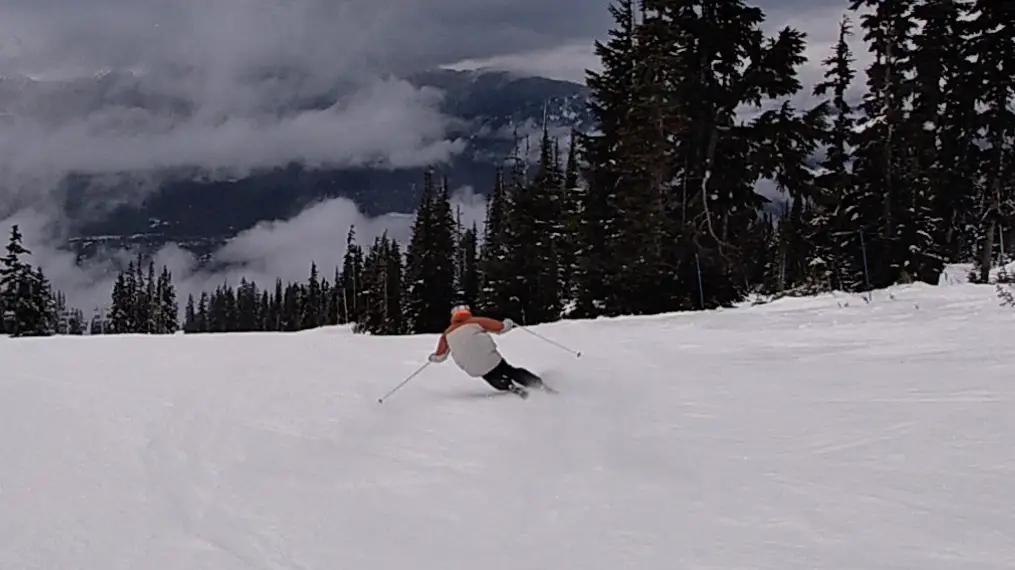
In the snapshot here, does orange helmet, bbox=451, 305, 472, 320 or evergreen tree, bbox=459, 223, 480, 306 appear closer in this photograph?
orange helmet, bbox=451, 305, 472, 320

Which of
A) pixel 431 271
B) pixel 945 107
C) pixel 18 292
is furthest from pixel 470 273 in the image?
pixel 945 107

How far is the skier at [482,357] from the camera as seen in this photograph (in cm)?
1009

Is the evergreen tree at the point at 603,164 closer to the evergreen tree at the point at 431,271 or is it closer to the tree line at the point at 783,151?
the tree line at the point at 783,151

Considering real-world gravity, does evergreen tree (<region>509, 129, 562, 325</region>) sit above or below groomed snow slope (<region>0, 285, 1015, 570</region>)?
above

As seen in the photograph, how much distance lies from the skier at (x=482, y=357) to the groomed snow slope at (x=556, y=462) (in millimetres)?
286

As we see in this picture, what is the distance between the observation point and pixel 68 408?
31.0 feet

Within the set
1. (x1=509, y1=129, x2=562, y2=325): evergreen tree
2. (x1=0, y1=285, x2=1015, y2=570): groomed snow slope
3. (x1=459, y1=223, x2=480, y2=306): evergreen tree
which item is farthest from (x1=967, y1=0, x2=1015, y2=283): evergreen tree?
(x1=459, y1=223, x2=480, y2=306): evergreen tree

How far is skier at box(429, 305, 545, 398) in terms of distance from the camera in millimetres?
10086

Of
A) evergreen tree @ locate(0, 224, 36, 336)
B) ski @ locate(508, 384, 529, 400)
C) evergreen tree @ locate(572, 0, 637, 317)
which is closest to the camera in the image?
ski @ locate(508, 384, 529, 400)

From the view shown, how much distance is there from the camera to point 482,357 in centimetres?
1011

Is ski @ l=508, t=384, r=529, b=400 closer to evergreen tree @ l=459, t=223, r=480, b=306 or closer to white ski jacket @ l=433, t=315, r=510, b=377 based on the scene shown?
white ski jacket @ l=433, t=315, r=510, b=377

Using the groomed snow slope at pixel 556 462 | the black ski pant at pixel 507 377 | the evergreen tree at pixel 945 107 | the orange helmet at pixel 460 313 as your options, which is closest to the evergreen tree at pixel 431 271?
the evergreen tree at pixel 945 107

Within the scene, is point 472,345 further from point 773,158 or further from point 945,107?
point 945,107

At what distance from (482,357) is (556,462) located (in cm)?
326
